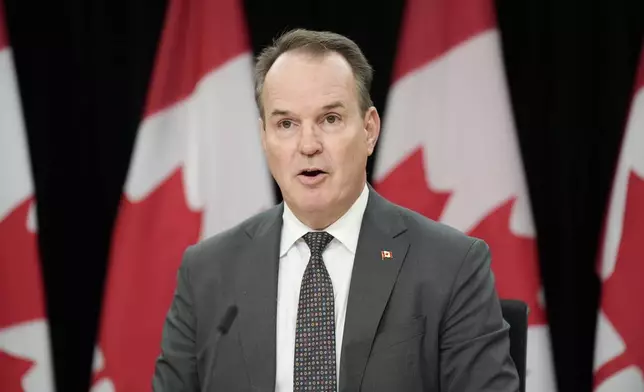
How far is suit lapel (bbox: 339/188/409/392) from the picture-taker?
5.57 ft

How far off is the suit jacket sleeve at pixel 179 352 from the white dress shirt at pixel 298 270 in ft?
0.72

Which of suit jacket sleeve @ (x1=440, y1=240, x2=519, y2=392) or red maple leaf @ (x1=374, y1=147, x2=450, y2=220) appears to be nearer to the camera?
suit jacket sleeve @ (x1=440, y1=240, x2=519, y2=392)

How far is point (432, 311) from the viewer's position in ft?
5.70

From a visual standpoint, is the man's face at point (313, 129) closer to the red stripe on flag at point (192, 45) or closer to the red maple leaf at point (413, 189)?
the red maple leaf at point (413, 189)

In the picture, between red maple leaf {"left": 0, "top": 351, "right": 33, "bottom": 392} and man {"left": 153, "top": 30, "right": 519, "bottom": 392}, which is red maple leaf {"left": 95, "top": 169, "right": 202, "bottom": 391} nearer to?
red maple leaf {"left": 0, "top": 351, "right": 33, "bottom": 392}

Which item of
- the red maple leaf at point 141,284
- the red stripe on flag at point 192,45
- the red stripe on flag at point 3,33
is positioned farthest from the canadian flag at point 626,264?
the red stripe on flag at point 3,33

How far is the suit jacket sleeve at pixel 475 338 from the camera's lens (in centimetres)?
166

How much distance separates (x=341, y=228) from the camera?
187 cm

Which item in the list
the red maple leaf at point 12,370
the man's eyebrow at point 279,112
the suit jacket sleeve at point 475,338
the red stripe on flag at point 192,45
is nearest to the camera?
the suit jacket sleeve at point 475,338

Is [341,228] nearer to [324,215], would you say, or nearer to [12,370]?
[324,215]

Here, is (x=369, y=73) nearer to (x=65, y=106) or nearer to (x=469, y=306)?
(x=469, y=306)

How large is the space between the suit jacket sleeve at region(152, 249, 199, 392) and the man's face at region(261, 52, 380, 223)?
14.9 inches

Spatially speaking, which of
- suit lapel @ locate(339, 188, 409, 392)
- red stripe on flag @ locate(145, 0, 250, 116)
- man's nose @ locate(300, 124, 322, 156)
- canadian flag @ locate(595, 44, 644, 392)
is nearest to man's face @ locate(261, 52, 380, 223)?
man's nose @ locate(300, 124, 322, 156)

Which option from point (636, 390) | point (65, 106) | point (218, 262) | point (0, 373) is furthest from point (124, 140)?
point (636, 390)
